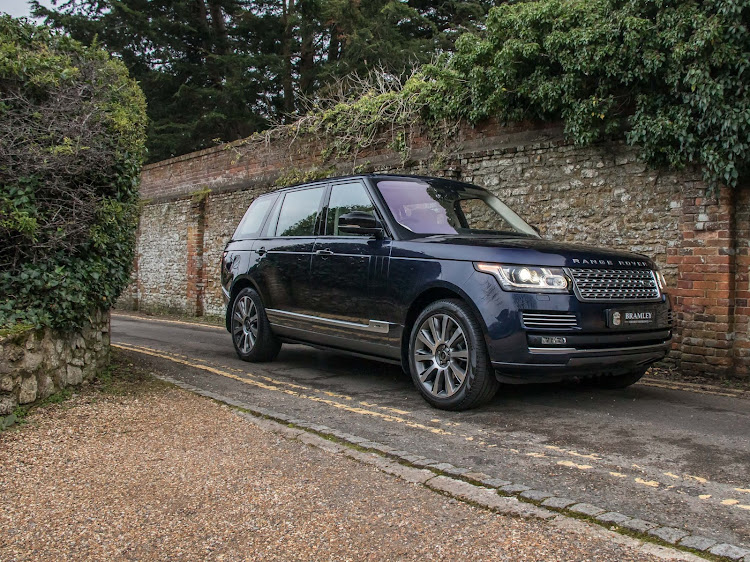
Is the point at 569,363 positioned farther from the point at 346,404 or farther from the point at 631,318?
the point at 346,404

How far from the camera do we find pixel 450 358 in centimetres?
526

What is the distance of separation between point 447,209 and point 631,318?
2.02 m

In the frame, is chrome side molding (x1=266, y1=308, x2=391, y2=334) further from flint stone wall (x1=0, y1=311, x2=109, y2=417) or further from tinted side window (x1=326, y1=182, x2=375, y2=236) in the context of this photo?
flint stone wall (x1=0, y1=311, x2=109, y2=417)

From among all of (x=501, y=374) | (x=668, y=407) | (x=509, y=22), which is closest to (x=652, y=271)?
(x=668, y=407)

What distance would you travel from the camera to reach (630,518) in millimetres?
3164

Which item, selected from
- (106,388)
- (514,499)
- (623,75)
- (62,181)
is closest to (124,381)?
(106,388)

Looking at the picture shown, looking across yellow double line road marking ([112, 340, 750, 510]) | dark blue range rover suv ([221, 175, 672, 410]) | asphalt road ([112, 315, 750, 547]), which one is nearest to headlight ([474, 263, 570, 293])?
dark blue range rover suv ([221, 175, 672, 410])

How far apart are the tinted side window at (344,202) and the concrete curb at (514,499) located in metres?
2.35

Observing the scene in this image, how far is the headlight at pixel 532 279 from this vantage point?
4926 millimetres

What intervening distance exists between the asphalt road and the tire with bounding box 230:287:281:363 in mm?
180

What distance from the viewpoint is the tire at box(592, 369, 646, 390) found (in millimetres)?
6124

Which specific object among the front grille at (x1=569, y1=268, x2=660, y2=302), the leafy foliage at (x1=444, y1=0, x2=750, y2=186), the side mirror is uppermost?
the leafy foliage at (x1=444, y1=0, x2=750, y2=186)

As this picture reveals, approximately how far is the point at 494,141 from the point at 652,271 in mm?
4594

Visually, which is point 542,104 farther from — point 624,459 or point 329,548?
point 329,548
